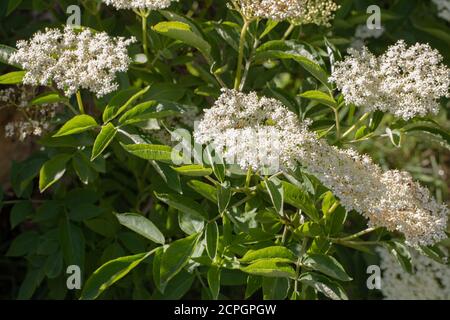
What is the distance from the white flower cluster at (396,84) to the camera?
1921 millimetres

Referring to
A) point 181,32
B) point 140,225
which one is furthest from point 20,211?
point 181,32

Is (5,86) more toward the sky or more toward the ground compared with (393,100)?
more toward the sky

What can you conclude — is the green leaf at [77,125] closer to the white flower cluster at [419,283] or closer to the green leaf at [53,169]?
the green leaf at [53,169]

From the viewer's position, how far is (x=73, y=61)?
1.96m

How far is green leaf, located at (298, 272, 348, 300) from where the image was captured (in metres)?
2.01

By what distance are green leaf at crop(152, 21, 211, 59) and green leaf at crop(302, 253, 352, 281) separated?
66 centimetres

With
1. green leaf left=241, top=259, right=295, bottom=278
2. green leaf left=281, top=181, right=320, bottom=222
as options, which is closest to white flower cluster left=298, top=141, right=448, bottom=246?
green leaf left=281, top=181, right=320, bottom=222

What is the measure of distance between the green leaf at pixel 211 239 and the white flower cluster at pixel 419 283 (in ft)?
2.67

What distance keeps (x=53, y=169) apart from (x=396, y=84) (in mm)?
1004

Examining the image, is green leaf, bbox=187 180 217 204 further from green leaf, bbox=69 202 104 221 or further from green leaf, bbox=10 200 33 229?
green leaf, bbox=10 200 33 229

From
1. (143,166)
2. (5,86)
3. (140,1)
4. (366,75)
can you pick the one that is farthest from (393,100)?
(5,86)

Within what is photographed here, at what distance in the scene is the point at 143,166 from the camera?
2688mm
